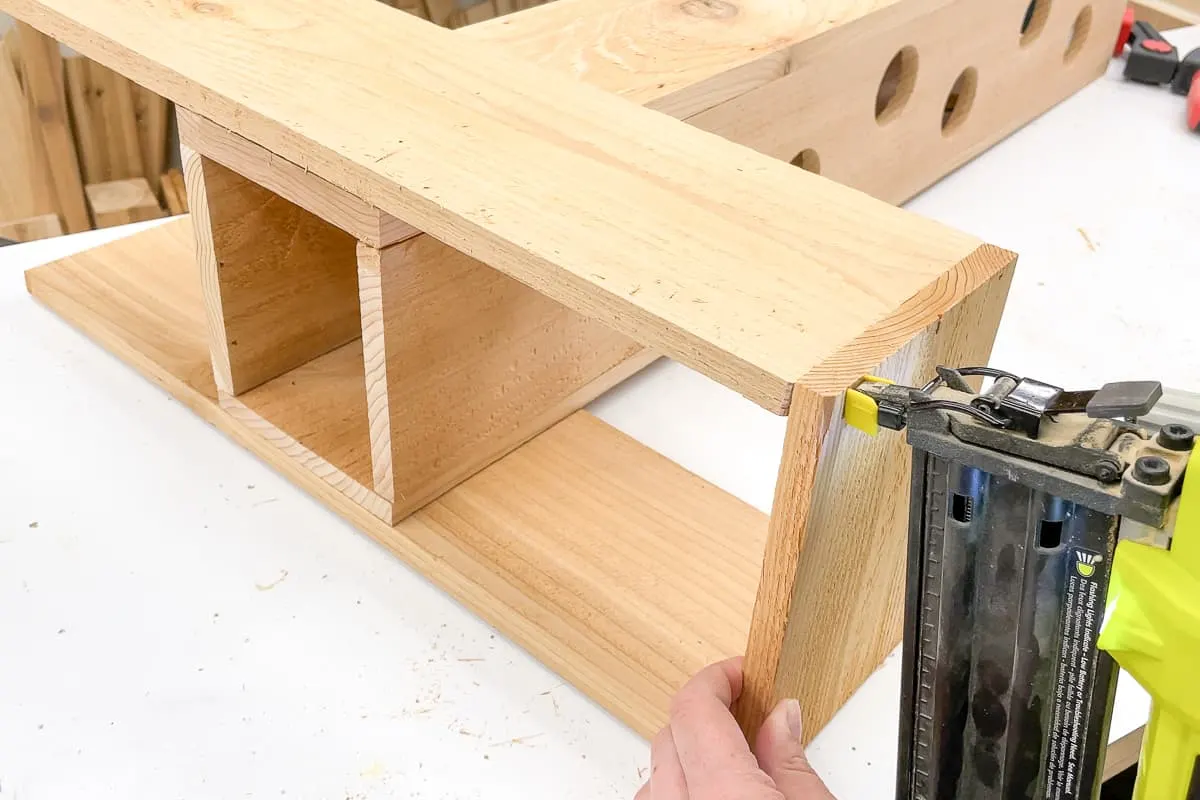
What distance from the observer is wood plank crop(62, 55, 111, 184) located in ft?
8.10

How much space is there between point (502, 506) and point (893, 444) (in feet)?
1.37

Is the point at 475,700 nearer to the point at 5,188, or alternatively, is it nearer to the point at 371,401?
the point at 371,401

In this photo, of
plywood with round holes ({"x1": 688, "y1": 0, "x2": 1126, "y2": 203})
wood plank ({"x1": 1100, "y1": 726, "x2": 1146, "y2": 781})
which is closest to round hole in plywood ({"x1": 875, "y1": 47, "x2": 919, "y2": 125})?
plywood with round holes ({"x1": 688, "y1": 0, "x2": 1126, "y2": 203})

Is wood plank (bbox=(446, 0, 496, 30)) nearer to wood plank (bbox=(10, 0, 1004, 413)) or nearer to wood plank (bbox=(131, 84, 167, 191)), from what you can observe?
wood plank (bbox=(131, 84, 167, 191))

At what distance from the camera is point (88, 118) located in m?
2.54

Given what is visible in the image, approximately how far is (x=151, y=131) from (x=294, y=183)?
1.95m

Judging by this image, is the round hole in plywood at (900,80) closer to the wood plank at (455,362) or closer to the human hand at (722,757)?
the wood plank at (455,362)

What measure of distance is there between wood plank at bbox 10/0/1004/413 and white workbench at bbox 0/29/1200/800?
366mm

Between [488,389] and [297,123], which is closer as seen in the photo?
[297,123]

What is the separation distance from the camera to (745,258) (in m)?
0.75

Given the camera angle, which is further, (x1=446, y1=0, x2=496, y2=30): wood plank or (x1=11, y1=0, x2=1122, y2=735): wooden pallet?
(x1=446, y1=0, x2=496, y2=30): wood plank

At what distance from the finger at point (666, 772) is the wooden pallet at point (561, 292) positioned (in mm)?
66

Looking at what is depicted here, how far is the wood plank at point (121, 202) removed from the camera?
253 centimetres

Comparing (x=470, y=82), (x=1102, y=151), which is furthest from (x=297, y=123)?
(x=1102, y=151)
